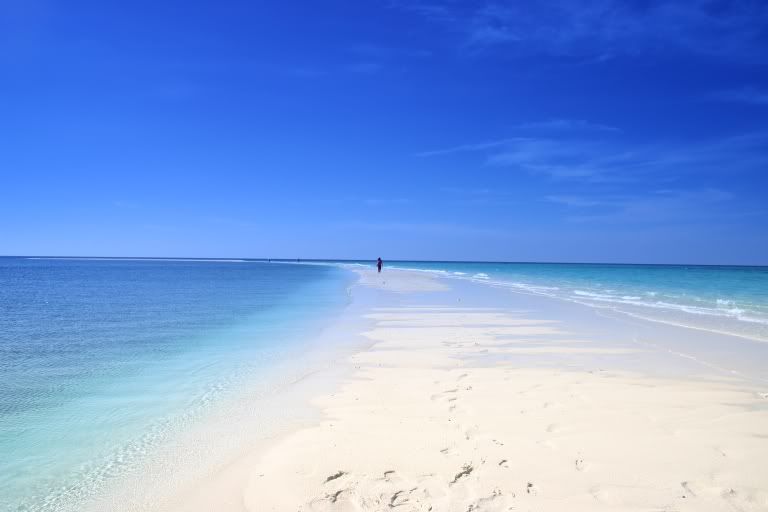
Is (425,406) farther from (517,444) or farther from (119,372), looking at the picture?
(119,372)

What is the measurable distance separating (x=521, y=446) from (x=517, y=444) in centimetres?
6

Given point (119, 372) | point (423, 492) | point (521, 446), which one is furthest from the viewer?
point (119, 372)

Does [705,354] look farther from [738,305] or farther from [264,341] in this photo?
[738,305]

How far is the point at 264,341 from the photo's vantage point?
1208 centimetres

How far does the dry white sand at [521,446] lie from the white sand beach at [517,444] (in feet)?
0.06

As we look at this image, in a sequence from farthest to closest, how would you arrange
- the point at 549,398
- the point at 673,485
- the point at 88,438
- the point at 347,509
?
the point at 549,398
the point at 88,438
the point at 673,485
the point at 347,509

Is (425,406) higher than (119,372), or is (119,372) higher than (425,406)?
(425,406)

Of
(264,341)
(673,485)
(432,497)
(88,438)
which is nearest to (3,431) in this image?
(88,438)

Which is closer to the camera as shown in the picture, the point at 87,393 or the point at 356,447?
the point at 356,447

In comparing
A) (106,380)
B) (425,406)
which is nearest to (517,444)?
(425,406)

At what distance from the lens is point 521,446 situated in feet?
16.4

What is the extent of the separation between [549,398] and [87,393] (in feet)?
23.4

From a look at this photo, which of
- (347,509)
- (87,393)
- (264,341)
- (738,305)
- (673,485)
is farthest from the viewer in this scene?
(738,305)

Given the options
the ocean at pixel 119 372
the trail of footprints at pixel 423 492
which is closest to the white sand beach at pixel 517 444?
the trail of footprints at pixel 423 492
